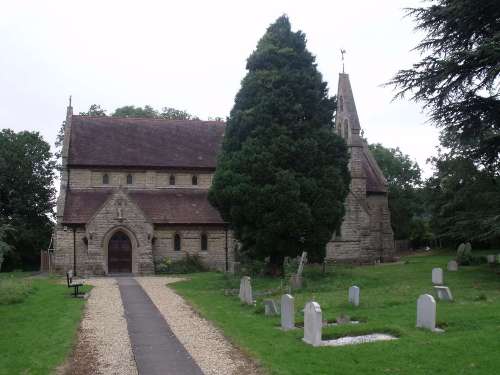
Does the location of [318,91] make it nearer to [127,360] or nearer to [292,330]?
[292,330]

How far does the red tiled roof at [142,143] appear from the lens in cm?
3816

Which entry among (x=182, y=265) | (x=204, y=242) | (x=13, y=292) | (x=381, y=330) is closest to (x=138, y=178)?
(x=204, y=242)

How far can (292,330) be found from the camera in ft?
43.5

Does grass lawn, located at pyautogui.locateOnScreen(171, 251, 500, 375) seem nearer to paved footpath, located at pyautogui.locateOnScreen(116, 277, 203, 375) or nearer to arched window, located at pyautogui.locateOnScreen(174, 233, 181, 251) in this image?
paved footpath, located at pyautogui.locateOnScreen(116, 277, 203, 375)

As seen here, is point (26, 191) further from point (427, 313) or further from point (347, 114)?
point (427, 313)

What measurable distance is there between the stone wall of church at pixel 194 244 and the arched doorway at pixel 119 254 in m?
1.72

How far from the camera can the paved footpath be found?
33.5 feet

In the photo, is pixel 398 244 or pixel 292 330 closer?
pixel 292 330

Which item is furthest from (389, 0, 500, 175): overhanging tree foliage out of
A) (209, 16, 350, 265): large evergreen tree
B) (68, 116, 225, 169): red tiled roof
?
(68, 116, 225, 169): red tiled roof

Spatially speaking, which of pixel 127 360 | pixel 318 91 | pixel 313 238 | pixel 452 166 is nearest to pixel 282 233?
pixel 313 238

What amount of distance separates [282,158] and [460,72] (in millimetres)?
8636

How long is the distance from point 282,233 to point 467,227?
8.30 meters

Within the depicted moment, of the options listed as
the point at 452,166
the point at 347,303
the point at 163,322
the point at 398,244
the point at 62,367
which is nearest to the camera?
the point at 62,367

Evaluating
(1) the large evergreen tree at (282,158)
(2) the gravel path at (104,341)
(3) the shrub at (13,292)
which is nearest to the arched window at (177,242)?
(1) the large evergreen tree at (282,158)
